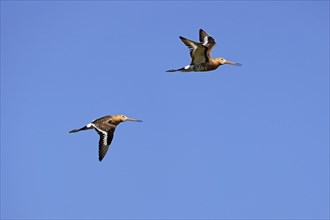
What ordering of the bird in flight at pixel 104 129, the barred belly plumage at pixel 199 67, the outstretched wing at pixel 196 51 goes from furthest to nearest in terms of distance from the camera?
the barred belly plumage at pixel 199 67
the outstretched wing at pixel 196 51
the bird in flight at pixel 104 129

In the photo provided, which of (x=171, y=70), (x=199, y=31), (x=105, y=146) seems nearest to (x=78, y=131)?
(x=105, y=146)

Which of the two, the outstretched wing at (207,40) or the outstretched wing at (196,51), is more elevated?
the outstretched wing at (207,40)

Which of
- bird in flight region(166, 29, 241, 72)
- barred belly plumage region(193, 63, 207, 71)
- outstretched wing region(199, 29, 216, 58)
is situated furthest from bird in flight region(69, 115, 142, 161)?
outstretched wing region(199, 29, 216, 58)

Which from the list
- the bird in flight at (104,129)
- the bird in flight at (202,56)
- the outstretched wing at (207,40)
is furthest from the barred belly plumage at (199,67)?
the bird in flight at (104,129)

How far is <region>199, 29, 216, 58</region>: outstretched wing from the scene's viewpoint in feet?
80.7

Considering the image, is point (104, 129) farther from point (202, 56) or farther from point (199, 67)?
point (202, 56)

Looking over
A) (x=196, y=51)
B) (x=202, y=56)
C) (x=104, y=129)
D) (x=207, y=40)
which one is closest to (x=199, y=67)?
(x=202, y=56)

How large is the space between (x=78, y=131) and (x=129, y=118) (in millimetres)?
2425

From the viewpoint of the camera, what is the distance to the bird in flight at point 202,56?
79.9 feet

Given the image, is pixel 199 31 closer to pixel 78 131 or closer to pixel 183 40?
pixel 183 40

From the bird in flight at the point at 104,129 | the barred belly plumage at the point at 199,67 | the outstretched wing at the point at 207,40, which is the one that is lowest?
the bird in flight at the point at 104,129

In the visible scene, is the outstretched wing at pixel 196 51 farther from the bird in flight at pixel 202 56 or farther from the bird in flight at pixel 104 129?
the bird in flight at pixel 104 129

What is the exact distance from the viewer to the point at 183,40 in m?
24.4

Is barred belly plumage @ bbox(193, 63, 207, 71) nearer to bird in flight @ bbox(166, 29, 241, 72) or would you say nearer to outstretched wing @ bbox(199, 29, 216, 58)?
bird in flight @ bbox(166, 29, 241, 72)
